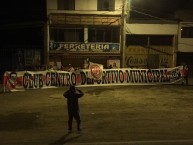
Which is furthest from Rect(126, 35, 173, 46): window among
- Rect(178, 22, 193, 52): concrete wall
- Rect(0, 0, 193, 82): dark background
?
Rect(0, 0, 193, 82): dark background

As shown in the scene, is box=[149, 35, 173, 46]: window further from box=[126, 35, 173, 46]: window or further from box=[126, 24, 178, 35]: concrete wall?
box=[126, 24, 178, 35]: concrete wall

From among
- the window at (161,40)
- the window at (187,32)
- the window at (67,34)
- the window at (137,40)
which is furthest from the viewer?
the window at (161,40)

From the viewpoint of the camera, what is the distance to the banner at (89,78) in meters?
21.3

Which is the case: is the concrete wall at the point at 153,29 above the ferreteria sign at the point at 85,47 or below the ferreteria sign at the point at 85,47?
above

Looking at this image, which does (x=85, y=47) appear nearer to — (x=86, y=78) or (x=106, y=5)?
(x=106, y=5)

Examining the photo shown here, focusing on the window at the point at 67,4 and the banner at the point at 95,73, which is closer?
the banner at the point at 95,73

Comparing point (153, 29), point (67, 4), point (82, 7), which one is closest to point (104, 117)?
point (82, 7)

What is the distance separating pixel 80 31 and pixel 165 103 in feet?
51.3

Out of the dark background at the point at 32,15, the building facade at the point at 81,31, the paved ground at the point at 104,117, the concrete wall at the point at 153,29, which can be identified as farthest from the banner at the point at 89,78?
the dark background at the point at 32,15

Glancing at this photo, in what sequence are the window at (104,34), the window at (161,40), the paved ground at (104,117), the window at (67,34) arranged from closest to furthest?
the paved ground at (104,117), the window at (67,34), the window at (104,34), the window at (161,40)

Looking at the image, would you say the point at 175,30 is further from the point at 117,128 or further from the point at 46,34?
the point at 117,128

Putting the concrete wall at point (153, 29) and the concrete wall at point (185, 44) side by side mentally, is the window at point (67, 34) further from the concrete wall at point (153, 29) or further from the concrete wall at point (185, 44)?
the concrete wall at point (185, 44)

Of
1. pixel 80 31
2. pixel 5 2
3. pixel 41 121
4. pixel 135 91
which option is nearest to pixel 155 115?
pixel 41 121

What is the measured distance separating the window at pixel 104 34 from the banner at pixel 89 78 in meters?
8.24
